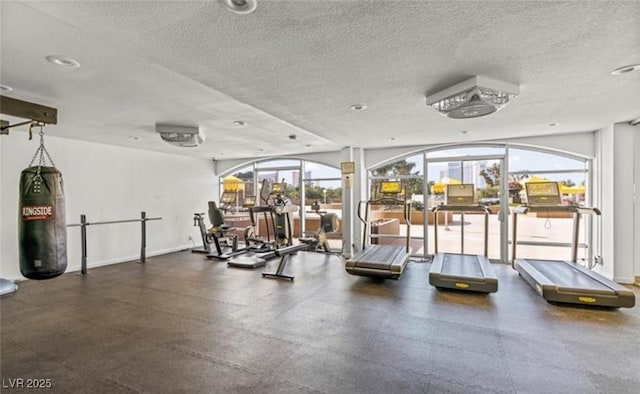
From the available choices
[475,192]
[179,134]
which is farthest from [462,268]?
[179,134]

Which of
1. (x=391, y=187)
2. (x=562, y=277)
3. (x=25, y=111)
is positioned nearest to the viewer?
(x=25, y=111)

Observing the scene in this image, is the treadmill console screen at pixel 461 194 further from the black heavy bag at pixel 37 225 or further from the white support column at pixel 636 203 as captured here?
the black heavy bag at pixel 37 225

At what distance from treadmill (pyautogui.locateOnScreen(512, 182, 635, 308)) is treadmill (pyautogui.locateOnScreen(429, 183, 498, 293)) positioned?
64 cm

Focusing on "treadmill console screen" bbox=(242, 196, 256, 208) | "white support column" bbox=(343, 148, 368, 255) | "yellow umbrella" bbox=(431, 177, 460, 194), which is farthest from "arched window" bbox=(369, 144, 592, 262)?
"treadmill console screen" bbox=(242, 196, 256, 208)

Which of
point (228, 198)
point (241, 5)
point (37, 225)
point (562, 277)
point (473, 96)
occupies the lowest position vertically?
point (562, 277)

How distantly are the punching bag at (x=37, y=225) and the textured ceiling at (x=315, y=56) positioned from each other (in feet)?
3.71

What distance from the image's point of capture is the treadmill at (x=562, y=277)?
13.7 feet

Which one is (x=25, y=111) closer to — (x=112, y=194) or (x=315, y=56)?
(x=315, y=56)

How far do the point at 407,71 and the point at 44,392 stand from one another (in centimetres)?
441

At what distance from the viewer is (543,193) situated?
5820 mm

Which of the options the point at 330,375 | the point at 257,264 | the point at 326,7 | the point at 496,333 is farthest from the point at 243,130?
the point at 496,333

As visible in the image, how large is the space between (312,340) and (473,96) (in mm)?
3267

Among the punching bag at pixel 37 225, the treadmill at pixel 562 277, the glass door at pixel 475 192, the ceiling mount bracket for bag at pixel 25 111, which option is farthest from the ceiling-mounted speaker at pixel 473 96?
the ceiling mount bracket for bag at pixel 25 111

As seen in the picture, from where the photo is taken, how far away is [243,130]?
614cm
